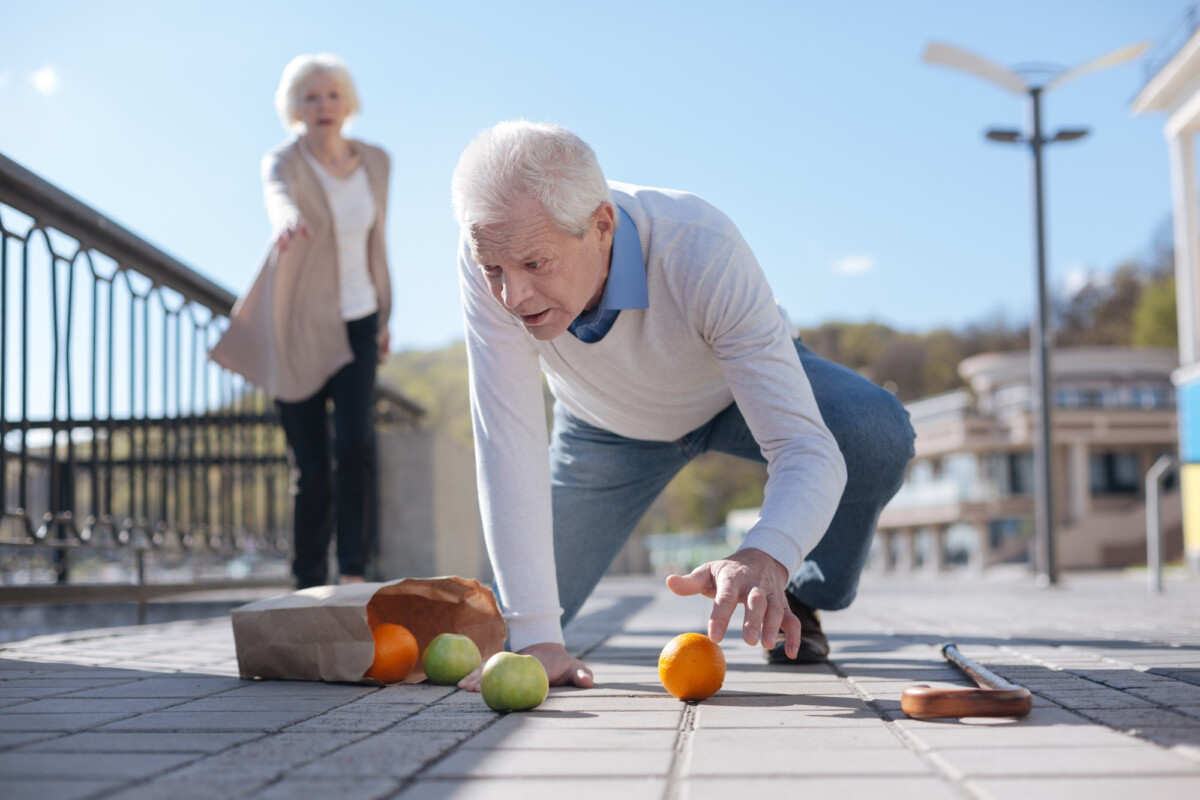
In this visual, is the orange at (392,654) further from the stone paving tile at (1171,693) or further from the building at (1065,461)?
the building at (1065,461)

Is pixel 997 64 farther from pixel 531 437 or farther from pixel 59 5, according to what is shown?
pixel 59 5

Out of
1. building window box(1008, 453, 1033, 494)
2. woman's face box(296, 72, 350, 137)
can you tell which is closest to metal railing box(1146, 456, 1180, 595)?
woman's face box(296, 72, 350, 137)

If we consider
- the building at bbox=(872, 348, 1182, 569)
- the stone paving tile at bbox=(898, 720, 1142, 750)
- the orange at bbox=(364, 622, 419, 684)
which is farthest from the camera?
the building at bbox=(872, 348, 1182, 569)

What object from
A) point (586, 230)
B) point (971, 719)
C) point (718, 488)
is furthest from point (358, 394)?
point (718, 488)

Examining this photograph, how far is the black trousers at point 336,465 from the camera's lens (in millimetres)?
4523

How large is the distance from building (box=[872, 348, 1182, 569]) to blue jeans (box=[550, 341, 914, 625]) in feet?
127

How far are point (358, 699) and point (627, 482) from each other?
1194mm

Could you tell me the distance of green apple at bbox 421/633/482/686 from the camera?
2816 mm

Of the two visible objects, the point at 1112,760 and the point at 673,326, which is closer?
the point at 1112,760

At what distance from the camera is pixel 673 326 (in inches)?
109

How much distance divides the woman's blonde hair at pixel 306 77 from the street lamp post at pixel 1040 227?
9.37 m

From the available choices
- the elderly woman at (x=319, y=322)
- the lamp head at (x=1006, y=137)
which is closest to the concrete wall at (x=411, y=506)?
the elderly woman at (x=319, y=322)

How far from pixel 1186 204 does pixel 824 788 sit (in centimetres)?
2013

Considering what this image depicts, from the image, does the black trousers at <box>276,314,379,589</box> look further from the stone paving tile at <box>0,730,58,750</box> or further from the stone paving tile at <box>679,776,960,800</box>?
the stone paving tile at <box>679,776,960,800</box>
